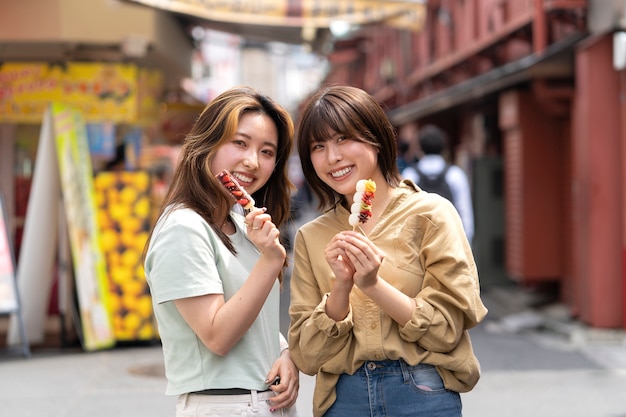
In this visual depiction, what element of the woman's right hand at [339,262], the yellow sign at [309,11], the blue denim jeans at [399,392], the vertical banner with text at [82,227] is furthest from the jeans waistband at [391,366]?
the yellow sign at [309,11]

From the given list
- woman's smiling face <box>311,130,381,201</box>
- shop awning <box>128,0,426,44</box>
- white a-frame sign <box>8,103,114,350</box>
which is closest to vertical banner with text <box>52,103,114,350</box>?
white a-frame sign <box>8,103,114,350</box>

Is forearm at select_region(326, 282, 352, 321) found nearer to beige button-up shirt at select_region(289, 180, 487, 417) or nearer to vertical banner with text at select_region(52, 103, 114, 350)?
beige button-up shirt at select_region(289, 180, 487, 417)

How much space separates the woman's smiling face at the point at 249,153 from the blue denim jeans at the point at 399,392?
0.69 m

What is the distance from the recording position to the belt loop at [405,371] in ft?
10.1

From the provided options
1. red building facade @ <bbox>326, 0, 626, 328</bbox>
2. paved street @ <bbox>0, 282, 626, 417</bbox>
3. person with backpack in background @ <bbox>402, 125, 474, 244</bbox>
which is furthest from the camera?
red building facade @ <bbox>326, 0, 626, 328</bbox>

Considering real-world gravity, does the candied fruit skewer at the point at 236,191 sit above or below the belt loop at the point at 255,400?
above

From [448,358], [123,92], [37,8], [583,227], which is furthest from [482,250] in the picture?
[448,358]

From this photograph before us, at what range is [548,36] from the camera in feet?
42.5

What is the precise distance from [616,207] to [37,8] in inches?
243

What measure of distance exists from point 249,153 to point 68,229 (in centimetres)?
731

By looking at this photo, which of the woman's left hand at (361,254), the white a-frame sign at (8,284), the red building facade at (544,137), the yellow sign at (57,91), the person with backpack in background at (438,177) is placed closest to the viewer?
the woman's left hand at (361,254)

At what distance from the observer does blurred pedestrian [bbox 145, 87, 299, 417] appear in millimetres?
3012

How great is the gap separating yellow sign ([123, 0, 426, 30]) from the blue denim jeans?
788cm

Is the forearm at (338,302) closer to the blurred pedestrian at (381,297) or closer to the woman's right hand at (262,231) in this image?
the blurred pedestrian at (381,297)
